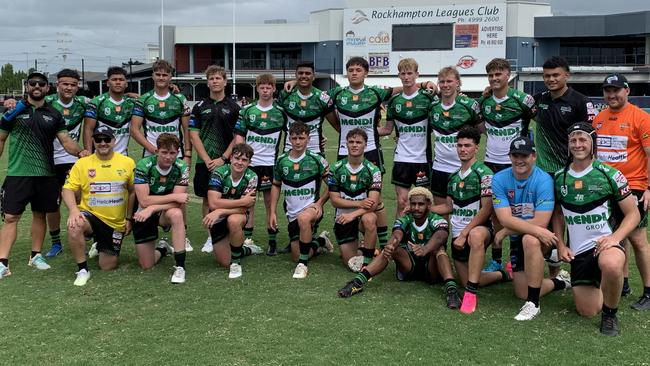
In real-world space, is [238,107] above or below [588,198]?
above

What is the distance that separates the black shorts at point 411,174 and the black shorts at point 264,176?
1.47m

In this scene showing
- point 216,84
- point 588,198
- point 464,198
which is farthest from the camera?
point 216,84

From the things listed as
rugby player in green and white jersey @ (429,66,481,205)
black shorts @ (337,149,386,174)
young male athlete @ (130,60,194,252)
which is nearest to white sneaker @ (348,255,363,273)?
rugby player in green and white jersey @ (429,66,481,205)

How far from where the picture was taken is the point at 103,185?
598 cm

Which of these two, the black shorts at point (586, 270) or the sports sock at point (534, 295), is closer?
the black shorts at point (586, 270)

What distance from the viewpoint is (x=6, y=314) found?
4746mm

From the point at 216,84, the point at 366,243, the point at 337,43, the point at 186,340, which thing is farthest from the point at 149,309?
the point at 337,43

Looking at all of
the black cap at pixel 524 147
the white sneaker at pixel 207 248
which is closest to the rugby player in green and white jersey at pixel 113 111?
the white sneaker at pixel 207 248

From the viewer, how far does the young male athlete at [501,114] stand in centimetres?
593

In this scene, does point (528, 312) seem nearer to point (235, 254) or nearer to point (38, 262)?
point (235, 254)

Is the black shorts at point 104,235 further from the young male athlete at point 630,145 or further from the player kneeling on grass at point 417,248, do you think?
the young male athlete at point 630,145

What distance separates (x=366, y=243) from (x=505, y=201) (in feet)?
5.27

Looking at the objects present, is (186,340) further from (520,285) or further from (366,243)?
(520,285)

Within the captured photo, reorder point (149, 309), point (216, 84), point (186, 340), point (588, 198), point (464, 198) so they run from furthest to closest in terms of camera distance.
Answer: point (216, 84) < point (464, 198) < point (149, 309) < point (588, 198) < point (186, 340)
